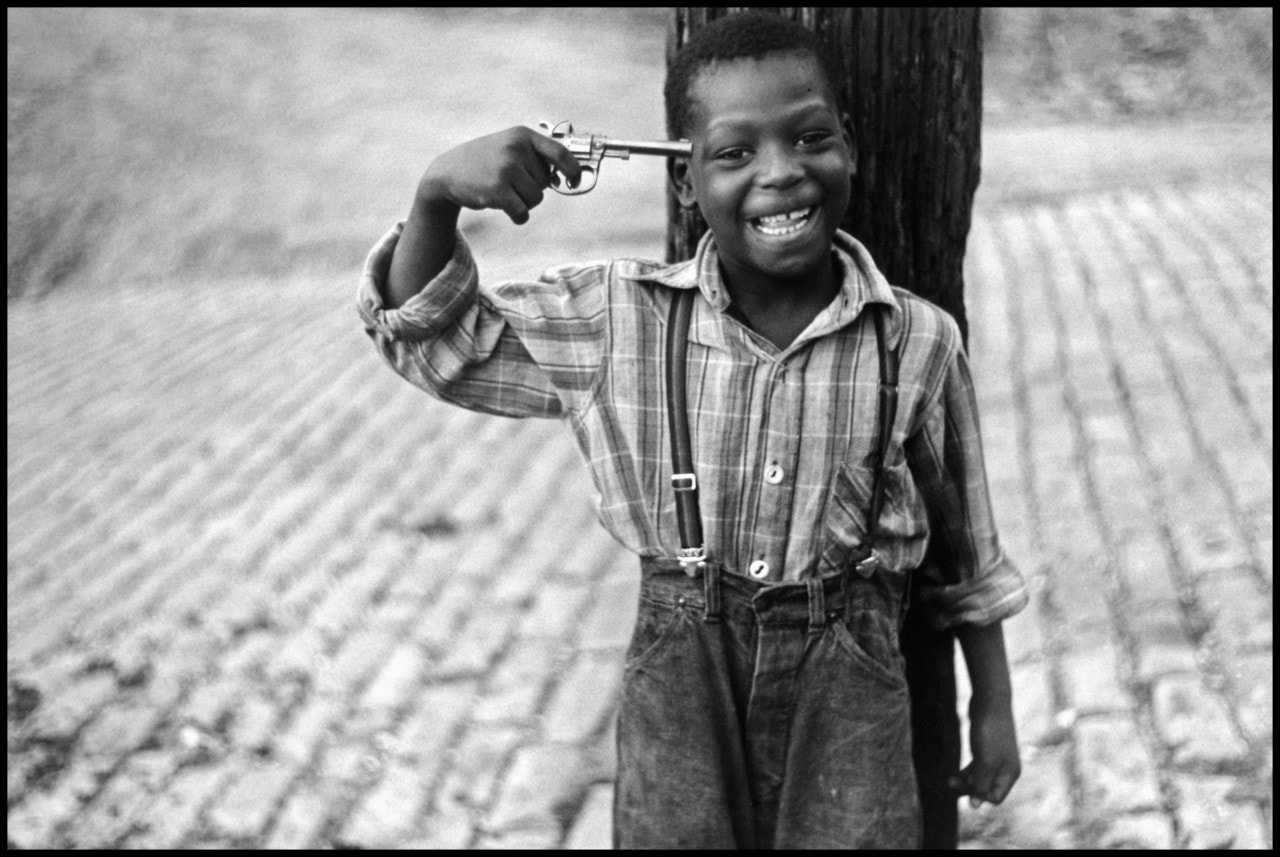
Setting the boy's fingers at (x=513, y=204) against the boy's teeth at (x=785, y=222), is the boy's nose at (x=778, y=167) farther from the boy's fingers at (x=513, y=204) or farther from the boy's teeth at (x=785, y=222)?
the boy's fingers at (x=513, y=204)

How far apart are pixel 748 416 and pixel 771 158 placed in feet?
1.23

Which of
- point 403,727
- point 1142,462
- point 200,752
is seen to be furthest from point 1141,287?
point 200,752

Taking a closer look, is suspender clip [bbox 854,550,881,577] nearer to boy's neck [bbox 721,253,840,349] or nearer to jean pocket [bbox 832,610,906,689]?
jean pocket [bbox 832,610,906,689]

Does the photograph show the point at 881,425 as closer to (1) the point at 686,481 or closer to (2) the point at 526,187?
(1) the point at 686,481

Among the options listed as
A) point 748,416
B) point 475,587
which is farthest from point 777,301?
point 475,587

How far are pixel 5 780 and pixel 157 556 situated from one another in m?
1.31

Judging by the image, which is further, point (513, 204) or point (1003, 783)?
point (1003, 783)

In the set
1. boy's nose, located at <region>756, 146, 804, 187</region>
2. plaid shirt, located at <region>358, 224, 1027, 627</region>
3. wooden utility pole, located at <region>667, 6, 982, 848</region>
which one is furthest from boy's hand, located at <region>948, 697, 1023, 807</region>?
boy's nose, located at <region>756, 146, 804, 187</region>

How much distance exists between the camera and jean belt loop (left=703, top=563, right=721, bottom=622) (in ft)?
6.82

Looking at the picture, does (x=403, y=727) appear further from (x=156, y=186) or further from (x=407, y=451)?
(x=156, y=186)

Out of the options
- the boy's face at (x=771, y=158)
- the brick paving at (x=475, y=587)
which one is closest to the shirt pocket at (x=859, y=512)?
the boy's face at (x=771, y=158)

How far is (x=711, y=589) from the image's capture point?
2.08 meters

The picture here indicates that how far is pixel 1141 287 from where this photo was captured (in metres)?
6.56

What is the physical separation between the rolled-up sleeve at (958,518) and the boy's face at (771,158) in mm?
340
